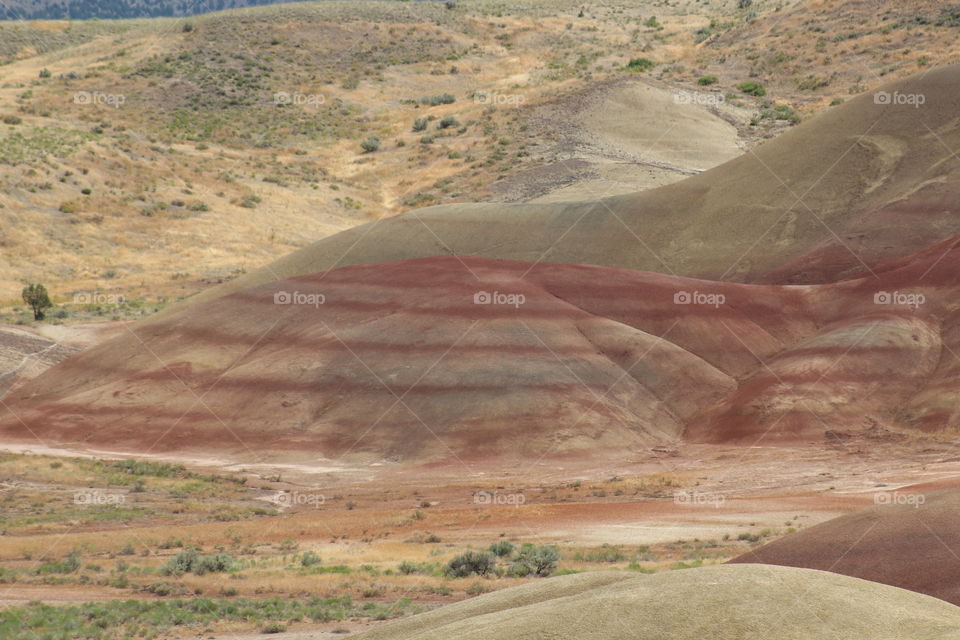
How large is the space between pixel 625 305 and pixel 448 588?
2297 centimetres

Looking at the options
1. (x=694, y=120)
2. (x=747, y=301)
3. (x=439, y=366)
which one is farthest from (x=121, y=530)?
(x=694, y=120)

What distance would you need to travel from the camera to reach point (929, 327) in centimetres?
3556

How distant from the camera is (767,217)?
163 feet

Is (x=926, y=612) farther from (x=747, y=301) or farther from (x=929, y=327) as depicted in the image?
(x=747, y=301)

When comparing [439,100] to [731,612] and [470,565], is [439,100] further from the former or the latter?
[731,612]
